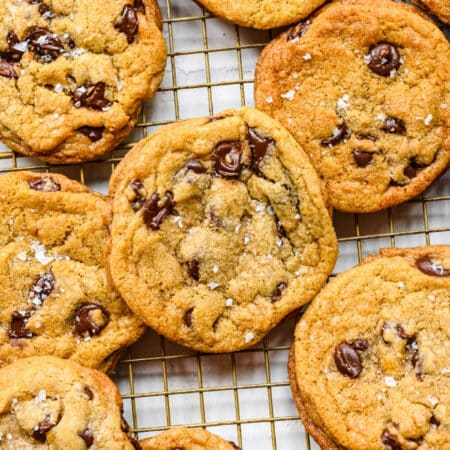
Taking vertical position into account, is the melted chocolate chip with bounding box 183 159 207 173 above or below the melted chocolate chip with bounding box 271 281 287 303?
above

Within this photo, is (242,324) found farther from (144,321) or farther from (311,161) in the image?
(311,161)

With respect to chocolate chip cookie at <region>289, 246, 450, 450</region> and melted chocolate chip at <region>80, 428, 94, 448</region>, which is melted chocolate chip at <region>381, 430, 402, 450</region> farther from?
melted chocolate chip at <region>80, 428, 94, 448</region>

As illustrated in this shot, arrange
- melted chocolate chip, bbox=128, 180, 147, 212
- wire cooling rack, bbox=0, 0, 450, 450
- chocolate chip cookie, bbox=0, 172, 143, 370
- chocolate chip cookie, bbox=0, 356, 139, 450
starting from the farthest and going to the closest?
1. wire cooling rack, bbox=0, 0, 450, 450
2. chocolate chip cookie, bbox=0, 172, 143, 370
3. melted chocolate chip, bbox=128, 180, 147, 212
4. chocolate chip cookie, bbox=0, 356, 139, 450

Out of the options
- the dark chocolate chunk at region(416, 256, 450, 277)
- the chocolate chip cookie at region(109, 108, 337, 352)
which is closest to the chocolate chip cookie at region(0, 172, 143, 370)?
the chocolate chip cookie at region(109, 108, 337, 352)

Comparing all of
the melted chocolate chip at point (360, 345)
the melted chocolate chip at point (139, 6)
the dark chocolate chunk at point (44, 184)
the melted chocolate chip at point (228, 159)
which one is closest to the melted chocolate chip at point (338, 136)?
the melted chocolate chip at point (228, 159)

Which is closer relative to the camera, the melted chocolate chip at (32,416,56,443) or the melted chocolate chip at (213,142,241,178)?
the melted chocolate chip at (32,416,56,443)

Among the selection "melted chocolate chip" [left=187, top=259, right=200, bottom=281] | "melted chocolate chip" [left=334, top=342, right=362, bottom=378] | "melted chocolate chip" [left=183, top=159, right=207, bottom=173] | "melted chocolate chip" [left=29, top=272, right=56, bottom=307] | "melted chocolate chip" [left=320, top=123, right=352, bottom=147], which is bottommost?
"melted chocolate chip" [left=334, top=342, right=362, bottom=378]

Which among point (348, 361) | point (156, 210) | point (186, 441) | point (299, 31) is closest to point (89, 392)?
point (186, 441)

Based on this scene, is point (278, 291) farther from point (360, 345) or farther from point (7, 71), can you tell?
point (7, 71)
